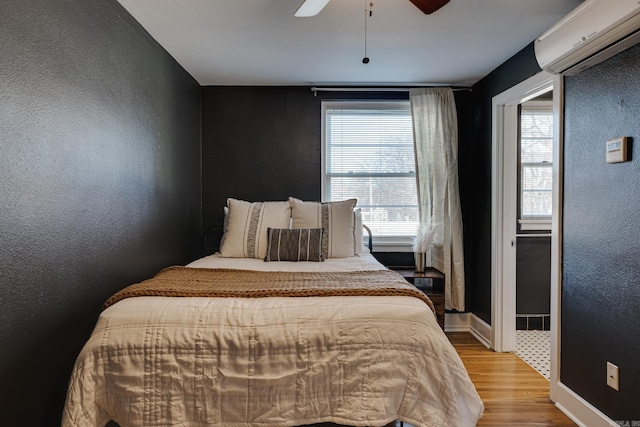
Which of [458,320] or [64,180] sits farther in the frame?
[458,320]

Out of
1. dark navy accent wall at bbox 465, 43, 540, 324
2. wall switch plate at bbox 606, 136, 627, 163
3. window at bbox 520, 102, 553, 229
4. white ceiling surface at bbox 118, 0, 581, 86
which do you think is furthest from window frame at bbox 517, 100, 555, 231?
wall switch plate at bbox 606, 136, 627, 163

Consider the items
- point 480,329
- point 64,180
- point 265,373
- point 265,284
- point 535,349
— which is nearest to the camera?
point 265,373

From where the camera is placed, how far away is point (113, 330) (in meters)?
1.54

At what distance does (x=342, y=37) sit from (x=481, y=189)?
1.83 meters

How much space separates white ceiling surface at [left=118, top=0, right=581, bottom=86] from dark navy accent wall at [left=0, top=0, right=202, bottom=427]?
0.35 meters

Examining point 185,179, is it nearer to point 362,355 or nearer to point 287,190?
point 287,190

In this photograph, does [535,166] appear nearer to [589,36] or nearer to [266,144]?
[589,36]

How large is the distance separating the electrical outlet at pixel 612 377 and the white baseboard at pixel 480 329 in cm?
140

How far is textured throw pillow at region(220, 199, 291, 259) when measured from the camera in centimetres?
303

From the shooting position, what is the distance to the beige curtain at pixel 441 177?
11.6ft

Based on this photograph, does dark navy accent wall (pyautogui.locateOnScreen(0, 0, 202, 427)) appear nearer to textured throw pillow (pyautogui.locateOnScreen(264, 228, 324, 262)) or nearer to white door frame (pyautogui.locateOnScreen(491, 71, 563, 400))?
textured throw pillow (pyautogui.locateOnScreen(264, 228, 324, 262))

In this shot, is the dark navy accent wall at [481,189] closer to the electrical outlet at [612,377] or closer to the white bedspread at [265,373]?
the electrical outlet at [612,377]

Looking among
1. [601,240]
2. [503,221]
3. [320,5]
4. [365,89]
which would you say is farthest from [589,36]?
[365,89]

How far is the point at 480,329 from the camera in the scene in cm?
350
